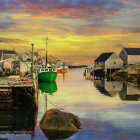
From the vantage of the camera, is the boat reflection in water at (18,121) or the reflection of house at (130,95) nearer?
the boat reflection in water at (18,121)

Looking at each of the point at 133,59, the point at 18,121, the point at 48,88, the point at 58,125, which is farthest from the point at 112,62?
the point at 58,125

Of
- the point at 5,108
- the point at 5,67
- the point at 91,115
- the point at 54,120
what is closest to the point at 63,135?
the point at 54,120

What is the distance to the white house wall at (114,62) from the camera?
286 feet

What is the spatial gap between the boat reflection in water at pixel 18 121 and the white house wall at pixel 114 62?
64976 millimetres

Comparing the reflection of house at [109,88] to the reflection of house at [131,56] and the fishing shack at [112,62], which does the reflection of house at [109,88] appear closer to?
the fishing shack at [112,62]

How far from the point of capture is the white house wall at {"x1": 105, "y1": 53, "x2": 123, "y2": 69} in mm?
87238

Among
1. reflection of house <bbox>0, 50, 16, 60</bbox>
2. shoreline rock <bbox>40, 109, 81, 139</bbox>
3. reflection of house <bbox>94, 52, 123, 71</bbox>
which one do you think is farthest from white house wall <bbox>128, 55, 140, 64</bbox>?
shoreline rock <bbox>40, 109, 81, 139</bbox>

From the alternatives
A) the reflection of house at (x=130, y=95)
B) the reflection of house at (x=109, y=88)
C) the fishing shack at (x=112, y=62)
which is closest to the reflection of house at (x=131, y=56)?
the fishing shack at (x=112, y=62)

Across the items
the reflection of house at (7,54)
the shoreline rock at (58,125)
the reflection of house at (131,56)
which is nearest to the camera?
the shoreline rock at (58,125)

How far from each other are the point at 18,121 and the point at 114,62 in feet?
231

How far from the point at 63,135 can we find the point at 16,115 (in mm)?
7604

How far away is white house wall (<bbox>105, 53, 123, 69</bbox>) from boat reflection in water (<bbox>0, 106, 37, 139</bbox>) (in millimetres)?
64976

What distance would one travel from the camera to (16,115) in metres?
22.2

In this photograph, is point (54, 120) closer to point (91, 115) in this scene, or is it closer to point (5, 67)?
point (91, 115)
